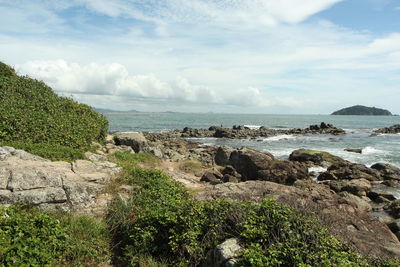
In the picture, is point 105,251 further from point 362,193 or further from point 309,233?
point 362,193

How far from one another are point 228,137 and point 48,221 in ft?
150

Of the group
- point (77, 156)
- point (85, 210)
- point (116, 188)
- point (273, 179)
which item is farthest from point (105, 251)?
point (273, 179)

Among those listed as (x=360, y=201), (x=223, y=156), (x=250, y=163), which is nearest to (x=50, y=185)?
(x=250, y=163)

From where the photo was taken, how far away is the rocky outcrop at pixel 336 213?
726 cm

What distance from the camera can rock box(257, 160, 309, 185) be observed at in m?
17.4

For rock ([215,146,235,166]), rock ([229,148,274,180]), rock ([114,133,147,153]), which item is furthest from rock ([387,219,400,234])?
rock ([114,133,147,153])

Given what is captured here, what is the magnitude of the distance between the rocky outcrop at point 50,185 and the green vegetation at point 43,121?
2150mm

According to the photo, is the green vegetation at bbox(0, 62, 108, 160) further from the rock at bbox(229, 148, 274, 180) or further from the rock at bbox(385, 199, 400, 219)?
the rock at bbox(385, 199, 400, 219)

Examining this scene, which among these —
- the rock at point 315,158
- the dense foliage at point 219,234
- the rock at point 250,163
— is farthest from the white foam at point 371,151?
the dense foliage at point 219,234

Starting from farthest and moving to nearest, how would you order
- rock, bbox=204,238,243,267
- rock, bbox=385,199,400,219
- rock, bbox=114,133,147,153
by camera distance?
1. rock, bbox=114,133,147,153
2. rock, bbox=385,199,400,219
3. rock, bbox=204,238,243,267

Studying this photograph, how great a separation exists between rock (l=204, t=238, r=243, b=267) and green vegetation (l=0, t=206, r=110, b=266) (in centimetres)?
227

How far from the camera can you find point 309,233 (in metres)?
5.54

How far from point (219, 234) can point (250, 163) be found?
12.7m

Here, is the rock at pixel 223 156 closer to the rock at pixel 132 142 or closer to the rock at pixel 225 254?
the rock at pixel 132 142
